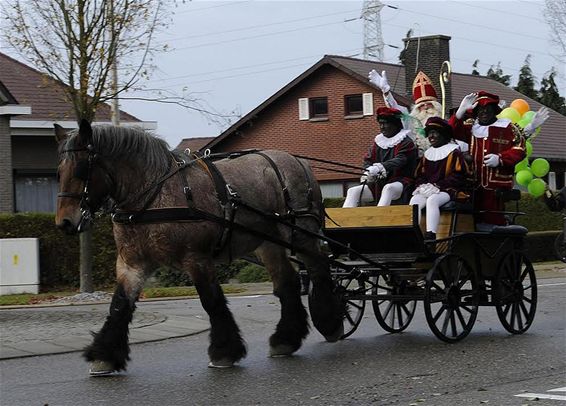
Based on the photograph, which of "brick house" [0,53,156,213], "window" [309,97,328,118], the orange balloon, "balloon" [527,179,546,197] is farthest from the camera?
"window" [309,97,328,118]

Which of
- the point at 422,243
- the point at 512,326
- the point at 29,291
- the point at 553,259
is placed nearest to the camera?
the point at 422,243

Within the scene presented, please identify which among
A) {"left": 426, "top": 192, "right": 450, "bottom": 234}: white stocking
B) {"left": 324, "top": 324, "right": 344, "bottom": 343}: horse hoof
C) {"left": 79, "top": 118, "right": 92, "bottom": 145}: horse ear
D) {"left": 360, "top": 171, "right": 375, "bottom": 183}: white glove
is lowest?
{"left": 324, "top": 324, "right": 344, "bottom": 343}: horse hoof

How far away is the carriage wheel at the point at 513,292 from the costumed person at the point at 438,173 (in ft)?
3.49

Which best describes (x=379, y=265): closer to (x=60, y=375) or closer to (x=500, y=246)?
(x=500, y=246)

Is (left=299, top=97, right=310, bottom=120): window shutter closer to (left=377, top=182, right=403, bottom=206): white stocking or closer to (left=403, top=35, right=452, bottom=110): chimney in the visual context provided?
(left=403, top=35, right=452, bottom=110): chimney

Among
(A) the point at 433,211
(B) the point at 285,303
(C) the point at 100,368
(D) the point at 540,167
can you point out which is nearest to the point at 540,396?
(B) the point at 285,303

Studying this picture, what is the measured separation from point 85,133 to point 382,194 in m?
3.55

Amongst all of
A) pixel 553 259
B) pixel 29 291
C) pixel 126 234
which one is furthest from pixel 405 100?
pixel 126 234

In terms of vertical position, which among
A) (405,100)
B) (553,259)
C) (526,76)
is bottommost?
(553,259)

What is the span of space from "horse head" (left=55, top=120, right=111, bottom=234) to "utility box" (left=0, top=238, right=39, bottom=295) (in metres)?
12.2

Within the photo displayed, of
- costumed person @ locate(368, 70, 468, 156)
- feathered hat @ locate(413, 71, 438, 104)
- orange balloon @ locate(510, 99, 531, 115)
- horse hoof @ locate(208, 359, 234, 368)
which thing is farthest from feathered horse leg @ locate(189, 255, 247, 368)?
orange balloon @ locate(510, 99, 531, 115)

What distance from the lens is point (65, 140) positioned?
8.54 metres

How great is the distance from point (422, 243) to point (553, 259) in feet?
63.5

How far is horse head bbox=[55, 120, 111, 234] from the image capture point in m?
8.41
